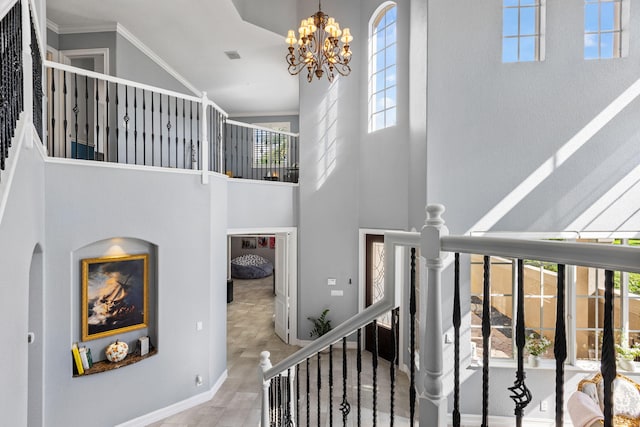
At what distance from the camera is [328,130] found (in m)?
6.33

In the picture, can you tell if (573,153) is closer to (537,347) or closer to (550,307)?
(550,307)

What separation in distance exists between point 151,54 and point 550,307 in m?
7.51

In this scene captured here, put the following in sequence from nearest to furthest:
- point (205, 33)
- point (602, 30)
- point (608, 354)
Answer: point (608, 354), point (602, 30), point (205, 33)

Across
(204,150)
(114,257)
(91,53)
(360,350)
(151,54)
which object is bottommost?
(360,350)

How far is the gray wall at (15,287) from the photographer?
1646 mm

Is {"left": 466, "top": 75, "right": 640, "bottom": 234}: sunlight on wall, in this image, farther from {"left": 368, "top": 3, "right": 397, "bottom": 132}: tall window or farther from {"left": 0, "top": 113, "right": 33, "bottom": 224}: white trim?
{"left": 0, "top": 113, "right": 33, "bottom": 224}: white trim

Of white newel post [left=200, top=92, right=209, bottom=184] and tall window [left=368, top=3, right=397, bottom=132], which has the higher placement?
tall window [left=368, top=3, right=397, bottom=132]

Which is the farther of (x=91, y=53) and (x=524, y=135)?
(x=91, y=53)

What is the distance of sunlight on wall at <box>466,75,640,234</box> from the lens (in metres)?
4.00

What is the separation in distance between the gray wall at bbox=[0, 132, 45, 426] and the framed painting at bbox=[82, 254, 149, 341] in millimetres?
1476

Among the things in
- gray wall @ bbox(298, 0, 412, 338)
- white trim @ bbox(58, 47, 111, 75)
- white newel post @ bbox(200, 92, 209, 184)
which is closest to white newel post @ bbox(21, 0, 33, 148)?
white newel post @ bbox(200, 92, 209, 184)

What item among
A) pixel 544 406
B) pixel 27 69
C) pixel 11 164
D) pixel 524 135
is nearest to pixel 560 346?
pixel 11 164

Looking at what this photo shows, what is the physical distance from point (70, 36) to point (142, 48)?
3.41 ft

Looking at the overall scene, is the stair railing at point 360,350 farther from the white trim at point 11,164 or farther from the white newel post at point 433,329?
A: the white trim at point 11,164
